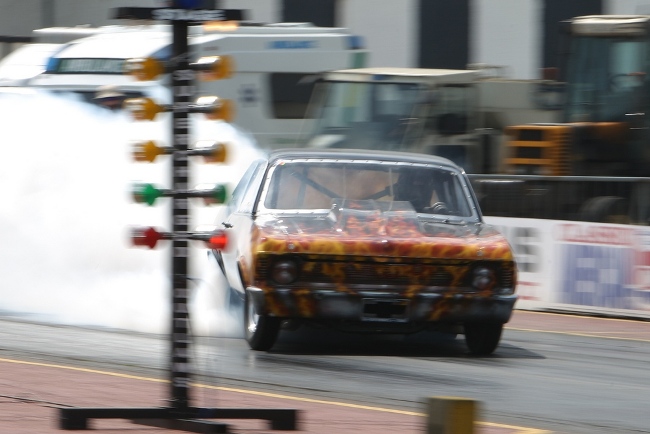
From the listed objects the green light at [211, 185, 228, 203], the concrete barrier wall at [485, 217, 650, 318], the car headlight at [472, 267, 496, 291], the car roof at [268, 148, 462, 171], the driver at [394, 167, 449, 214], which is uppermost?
the green light at [211, 185, 228, 203]

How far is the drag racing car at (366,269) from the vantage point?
9508 mm

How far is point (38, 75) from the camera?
2002 centimetres

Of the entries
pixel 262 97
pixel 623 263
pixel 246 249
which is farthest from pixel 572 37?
pixel 246 249

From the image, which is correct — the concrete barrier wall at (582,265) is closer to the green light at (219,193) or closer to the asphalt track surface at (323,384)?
the asphalt track surface at (323,384)

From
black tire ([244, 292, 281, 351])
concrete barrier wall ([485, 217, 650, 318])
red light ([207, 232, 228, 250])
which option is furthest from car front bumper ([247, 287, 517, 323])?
concrete barrier wall ([485, 217, 650, 318])

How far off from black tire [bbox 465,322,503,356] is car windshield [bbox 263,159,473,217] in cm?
94

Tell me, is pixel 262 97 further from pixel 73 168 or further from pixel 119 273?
pixel 119 273

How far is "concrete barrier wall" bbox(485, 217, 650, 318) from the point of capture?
45.1 feet

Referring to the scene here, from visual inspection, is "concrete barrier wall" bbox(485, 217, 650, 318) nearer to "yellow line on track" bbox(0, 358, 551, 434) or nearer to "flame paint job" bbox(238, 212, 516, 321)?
"flame paint job" bbox(238, 212, 516, 321)

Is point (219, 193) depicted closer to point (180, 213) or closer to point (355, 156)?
point (180, 213)

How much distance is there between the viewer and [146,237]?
6.48 metres

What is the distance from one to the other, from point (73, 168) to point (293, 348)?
6842mm

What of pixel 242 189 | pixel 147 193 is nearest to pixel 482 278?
pixel 242 189

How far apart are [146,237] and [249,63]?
45.9ft
